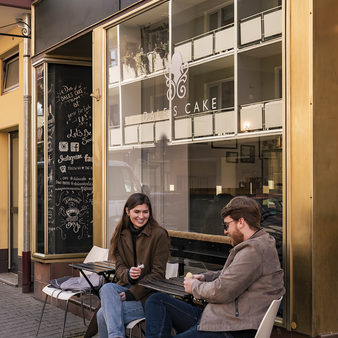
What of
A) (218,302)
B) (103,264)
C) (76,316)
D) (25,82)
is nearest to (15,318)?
(76,316)

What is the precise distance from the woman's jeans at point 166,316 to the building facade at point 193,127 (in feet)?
2.17

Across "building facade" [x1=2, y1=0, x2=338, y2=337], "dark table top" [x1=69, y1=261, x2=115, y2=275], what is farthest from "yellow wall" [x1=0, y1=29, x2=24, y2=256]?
"dark table top" [x1=69, y1=261, x2=115, y2=275]

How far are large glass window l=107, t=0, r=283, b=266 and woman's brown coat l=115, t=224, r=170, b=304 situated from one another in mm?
678

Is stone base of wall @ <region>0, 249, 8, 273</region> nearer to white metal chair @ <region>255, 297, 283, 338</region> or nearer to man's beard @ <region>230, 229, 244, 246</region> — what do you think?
man's beard @ <region>230, 229, 244, 246</region>

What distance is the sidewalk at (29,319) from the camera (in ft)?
20.2

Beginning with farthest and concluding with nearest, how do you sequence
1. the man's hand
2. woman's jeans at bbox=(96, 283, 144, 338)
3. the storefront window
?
1. the storefront window
2. woman's jeans at bbox=(96, 283, 144, 338)
3. the man's hand

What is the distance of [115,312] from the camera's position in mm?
4363

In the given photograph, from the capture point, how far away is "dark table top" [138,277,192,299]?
3965mm

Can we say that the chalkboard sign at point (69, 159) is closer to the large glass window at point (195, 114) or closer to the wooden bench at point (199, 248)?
the large glass window at point (195, 114)

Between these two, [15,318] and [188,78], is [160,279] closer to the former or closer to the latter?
[188,78]

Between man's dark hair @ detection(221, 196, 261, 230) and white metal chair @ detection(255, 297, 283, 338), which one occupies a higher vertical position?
man's dark hair @ detection(221, 196, 261, 230)

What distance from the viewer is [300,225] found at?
13.2ft

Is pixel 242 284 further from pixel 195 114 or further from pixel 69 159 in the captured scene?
pixel 69 159

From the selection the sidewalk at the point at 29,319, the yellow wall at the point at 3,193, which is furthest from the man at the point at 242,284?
the yellow wall at the point at 3,193
